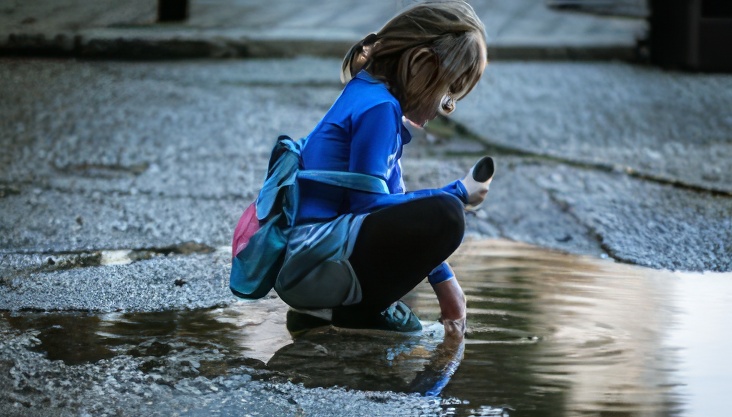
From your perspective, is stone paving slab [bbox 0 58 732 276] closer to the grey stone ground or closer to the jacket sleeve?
the grey stone ground

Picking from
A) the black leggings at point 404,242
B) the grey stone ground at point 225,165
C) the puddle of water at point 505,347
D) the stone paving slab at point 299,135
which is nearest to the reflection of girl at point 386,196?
the black leggings at point 404,242

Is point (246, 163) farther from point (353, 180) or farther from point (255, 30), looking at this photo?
point (255, 30)

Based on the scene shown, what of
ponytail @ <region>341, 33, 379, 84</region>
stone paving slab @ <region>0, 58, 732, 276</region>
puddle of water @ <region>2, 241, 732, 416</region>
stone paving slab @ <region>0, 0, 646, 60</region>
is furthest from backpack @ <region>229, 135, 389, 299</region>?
stone paving slab @ <region>0, 0, 646, 60</region>

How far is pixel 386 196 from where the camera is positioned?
2441 millimetres

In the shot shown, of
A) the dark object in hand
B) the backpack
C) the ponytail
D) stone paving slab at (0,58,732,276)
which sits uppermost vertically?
the ponytail

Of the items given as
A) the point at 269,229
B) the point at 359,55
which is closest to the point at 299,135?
the point at 359,55

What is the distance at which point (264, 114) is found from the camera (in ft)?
17.4

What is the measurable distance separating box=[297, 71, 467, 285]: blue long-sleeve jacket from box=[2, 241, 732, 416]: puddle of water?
0.94 ft

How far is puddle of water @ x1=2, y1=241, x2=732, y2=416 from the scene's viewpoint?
2.20 metres

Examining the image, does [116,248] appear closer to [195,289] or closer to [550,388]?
[195,289]

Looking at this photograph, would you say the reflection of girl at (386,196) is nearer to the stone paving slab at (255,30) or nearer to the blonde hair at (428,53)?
the blonde hair at (428,53)

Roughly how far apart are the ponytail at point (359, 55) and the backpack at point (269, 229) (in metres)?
0.26

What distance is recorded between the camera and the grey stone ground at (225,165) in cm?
271

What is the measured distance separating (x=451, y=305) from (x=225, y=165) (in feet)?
6.94
